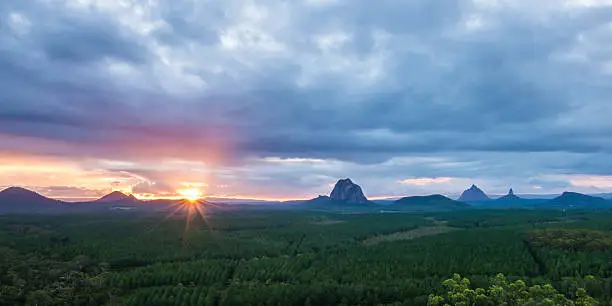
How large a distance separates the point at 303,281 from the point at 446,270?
125ft

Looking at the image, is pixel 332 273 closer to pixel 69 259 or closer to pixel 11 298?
pixel 11 298

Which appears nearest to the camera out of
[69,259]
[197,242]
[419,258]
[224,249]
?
[419,258]

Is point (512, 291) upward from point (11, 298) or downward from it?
upward

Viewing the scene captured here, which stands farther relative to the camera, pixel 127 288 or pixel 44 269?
pixel 44 269

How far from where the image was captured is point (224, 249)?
15638 cm

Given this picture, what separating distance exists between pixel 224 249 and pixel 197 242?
19.1 m

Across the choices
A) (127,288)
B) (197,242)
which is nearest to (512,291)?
(127,288)

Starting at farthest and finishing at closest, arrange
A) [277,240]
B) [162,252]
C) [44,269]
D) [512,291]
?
[277,240], [162,252], [44,269], [512,291]

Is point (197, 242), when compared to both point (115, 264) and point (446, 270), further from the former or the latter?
point (446, 270)

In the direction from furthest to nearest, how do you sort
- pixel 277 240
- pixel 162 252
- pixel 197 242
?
pixel 277 240 → pixel 197 242 → pixel 162 252

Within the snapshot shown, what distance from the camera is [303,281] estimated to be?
104125mm

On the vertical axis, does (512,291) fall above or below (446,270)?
above

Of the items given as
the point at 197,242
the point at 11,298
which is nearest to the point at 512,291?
the point at 11,298

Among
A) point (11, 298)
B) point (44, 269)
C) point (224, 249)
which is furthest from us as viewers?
point (224, 249)
